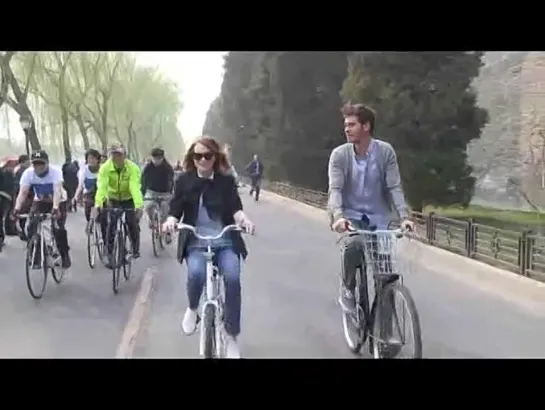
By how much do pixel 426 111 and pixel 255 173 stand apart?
3.03ft

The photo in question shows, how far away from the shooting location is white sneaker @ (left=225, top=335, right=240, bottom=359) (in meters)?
Result: 3.23

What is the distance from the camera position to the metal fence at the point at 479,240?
3.73 metres

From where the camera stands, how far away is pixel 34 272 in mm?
3779

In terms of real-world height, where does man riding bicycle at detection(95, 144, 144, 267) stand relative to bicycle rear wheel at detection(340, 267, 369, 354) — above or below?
above

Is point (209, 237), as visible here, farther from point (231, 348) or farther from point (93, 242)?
point (93, 242)

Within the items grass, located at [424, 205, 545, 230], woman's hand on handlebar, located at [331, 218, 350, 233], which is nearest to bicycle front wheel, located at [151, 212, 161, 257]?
woman's hand on handlebar, located at [331, 218, 350, 233]

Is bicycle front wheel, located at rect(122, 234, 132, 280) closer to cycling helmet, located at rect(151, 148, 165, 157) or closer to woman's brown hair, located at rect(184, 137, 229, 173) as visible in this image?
cycling helmet, located at rect(151, 148, 165, 157)

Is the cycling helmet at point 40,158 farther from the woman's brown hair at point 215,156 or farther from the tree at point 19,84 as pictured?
the woman's brown hair at point 215,156

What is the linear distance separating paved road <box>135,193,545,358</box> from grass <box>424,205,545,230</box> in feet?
0.99
